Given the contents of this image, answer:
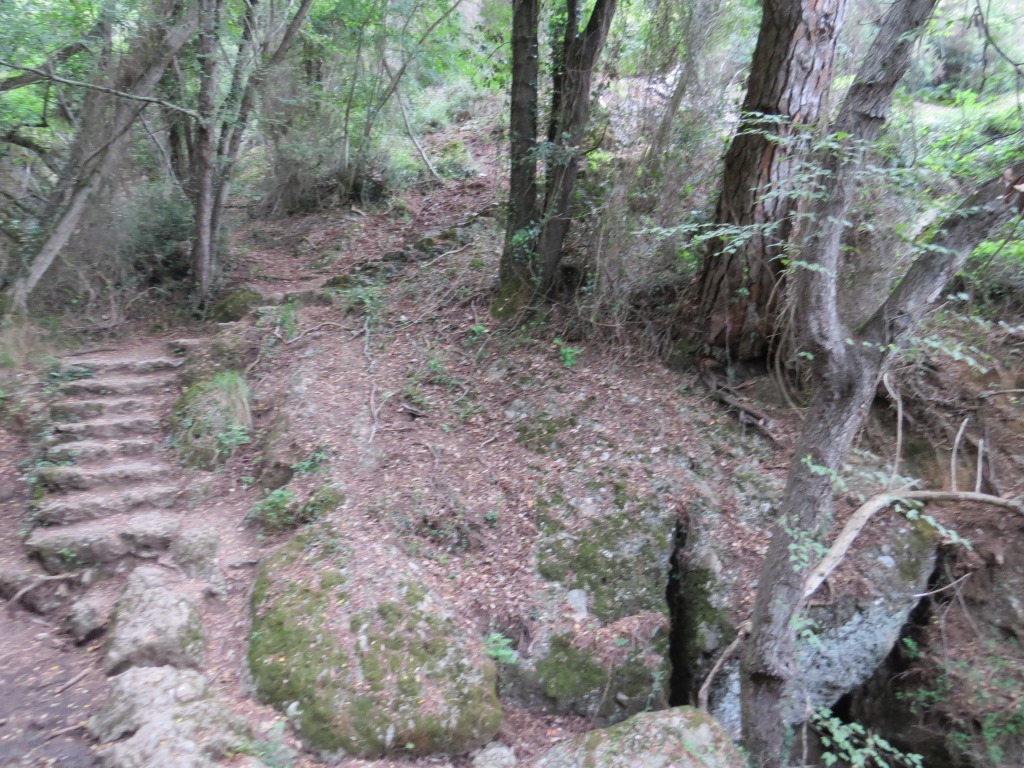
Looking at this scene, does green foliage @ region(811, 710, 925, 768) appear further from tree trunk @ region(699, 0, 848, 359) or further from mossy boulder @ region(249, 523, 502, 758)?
tree trunk @ region(699, 0, 848, 359)

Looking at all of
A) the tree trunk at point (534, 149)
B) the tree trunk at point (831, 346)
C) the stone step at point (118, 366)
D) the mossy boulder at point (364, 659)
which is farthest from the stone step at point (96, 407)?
the tree trunk at point (831, 346)

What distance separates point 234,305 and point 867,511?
291 inches

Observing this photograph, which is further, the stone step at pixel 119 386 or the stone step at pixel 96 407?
the stone step at pixel 119 386

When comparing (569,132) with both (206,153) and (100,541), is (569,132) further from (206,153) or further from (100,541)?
(100,541)

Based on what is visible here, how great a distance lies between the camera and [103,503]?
500 cm

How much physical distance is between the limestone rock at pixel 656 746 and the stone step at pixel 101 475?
4.10m

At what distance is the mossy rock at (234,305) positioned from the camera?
7770 mm

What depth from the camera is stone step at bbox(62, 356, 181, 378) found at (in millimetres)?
6216

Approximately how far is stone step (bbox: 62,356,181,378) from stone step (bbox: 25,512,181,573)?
209cm

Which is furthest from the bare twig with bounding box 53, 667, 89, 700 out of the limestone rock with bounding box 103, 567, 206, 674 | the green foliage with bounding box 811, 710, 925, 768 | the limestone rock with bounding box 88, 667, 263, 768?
the green foliage with bounding box 811, 710, 925, 768

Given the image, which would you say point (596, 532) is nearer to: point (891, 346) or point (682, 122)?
point (891, 346)

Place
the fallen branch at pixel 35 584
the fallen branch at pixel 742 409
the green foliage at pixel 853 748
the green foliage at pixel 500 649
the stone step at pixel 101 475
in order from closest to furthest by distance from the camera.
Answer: the green foliage at pixel 853 748, the fallen branch at pixel 35 584, the green foliage at pixel 500 649, the stone step at pixel 101 475, the fallen branch at pixel 742 409

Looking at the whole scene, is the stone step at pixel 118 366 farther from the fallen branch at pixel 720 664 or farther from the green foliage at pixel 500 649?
the fallen branch at pixel 720 664

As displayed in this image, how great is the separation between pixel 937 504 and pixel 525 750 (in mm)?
4037
